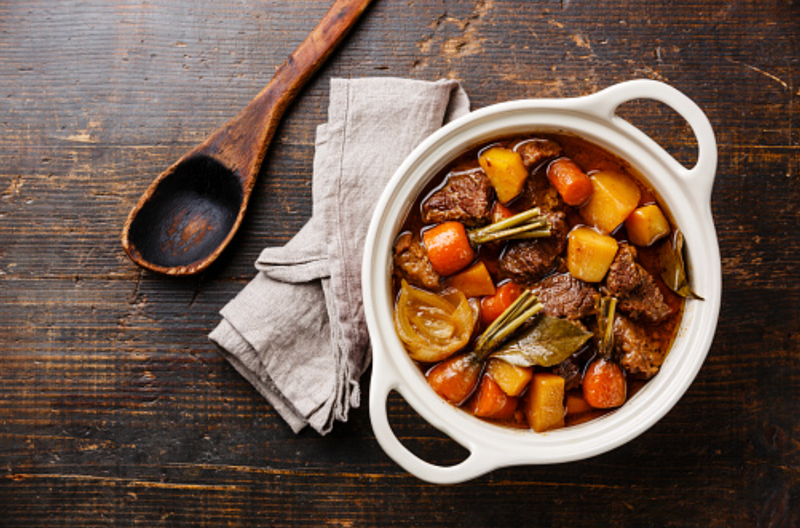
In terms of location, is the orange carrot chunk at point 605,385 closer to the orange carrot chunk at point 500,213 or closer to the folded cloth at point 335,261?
the orange carrot chunk at point 500,213

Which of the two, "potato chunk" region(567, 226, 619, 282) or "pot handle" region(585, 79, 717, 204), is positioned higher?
"pot handle" region(585, 79, 717, 204)

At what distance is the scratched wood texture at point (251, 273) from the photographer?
1920mm

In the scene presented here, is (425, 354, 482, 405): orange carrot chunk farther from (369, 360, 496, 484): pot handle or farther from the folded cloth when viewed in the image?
the folded cloth

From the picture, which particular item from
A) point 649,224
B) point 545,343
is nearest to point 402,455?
point 545,343

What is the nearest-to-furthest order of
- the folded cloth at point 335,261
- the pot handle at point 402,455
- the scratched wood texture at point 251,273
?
the pot handle at point 402,455
the folded cloth at point 335,261
the scratched wood texture at point 251,273

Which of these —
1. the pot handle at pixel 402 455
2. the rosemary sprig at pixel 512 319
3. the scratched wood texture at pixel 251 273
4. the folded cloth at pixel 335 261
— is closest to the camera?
the pot handle at pixel 402 455

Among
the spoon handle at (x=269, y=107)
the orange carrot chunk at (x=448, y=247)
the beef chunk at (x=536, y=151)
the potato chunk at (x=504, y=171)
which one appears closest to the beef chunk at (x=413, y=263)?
the orange carrot chunk at (x=448, y=247)

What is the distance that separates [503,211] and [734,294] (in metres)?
Result: 0.95

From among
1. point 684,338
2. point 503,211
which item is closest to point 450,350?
point 503,211

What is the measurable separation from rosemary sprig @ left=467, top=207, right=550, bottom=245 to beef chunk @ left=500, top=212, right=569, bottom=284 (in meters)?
0.03

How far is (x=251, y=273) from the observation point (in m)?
1.91

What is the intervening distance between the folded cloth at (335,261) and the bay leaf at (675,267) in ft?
2.51

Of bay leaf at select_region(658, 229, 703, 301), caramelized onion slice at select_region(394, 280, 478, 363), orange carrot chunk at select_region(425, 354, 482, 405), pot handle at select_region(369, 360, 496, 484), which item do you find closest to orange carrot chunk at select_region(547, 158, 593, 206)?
bay leaf at select_region(658, 229, 703, 301)

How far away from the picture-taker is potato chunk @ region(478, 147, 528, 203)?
1558 mm
